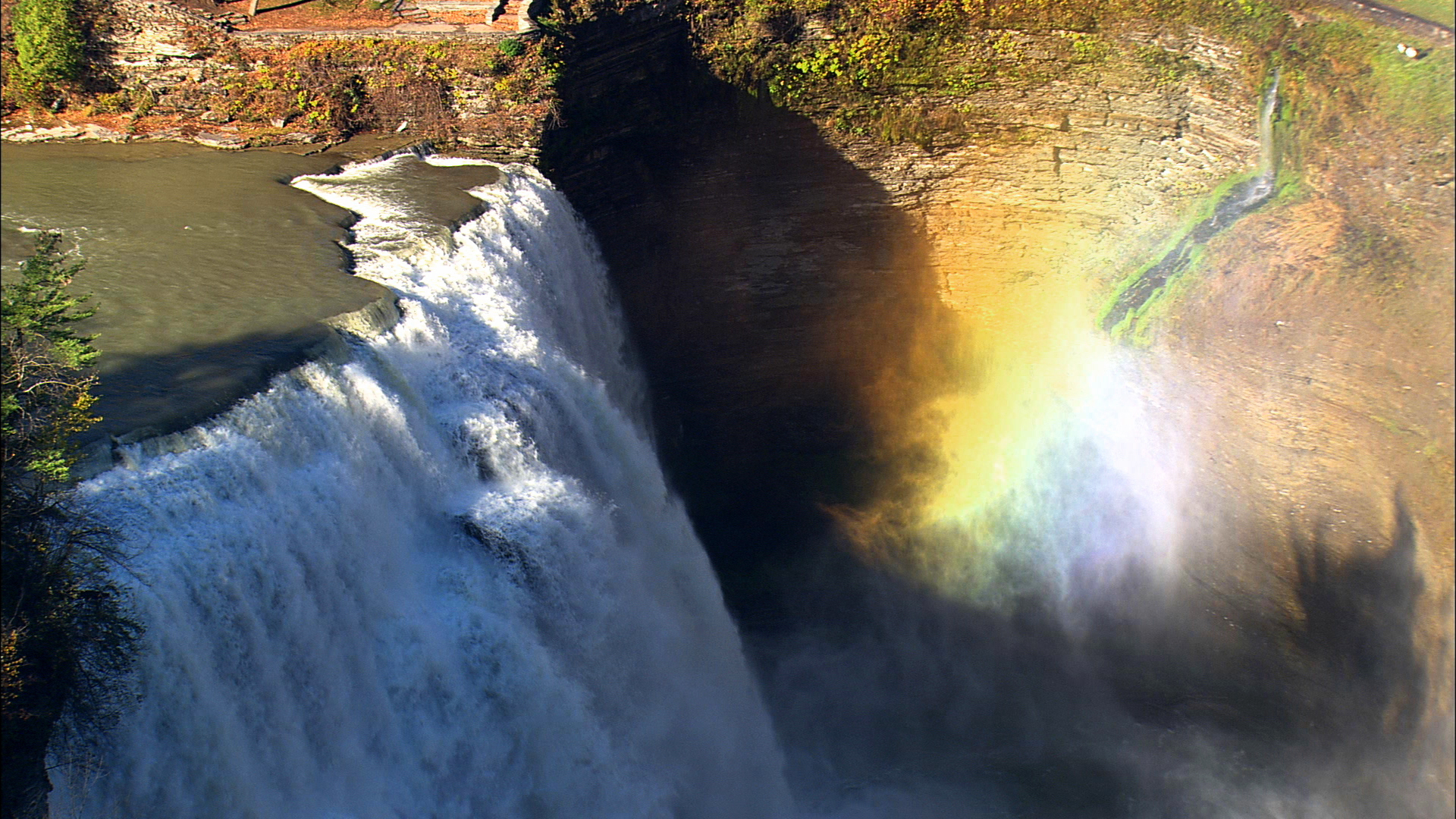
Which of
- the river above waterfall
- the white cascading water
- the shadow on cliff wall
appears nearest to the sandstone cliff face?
the shadow on cliff wall

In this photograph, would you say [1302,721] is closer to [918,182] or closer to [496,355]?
[918,182]

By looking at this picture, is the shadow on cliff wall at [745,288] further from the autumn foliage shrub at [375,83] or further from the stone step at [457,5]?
the stone step at [457,5]

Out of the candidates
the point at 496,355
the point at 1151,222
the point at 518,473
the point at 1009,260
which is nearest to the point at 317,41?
the point at 496,355

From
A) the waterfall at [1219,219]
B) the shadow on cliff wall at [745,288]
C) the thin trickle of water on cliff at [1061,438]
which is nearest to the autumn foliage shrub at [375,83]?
the shadow on cliff wall at [745,288]

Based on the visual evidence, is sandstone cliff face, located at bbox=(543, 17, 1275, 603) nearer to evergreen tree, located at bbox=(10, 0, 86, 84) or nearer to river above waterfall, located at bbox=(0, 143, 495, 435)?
river above waterfall, located at bbox=(0, 143, 495, 435)

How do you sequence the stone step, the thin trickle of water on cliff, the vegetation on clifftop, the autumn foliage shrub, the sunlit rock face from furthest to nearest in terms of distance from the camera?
the stone step
the thin trickle of water on cliff
the autumn foliage shrub
the sunlit rock face
the vegetation on clifftop

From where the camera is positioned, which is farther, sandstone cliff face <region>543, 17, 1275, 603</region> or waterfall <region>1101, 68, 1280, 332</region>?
sandstone cliff face <region>543, 17, 1275, 603</region>
